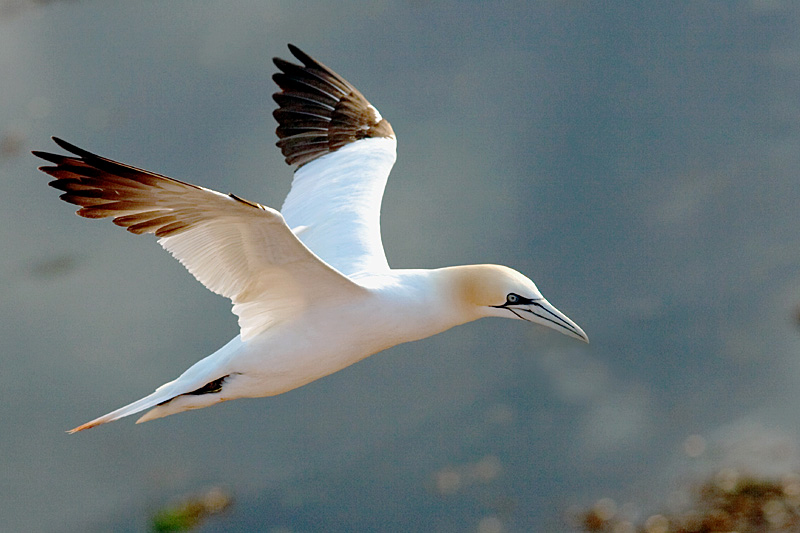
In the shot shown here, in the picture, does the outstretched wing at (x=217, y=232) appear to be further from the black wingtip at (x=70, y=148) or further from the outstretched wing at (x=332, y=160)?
the outstretched wing at (x=332, y=160)

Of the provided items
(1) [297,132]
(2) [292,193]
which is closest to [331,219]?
(2) [292,193]

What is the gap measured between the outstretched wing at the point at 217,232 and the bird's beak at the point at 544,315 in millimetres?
643

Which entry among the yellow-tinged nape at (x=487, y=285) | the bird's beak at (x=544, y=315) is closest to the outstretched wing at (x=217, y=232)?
the yellow-tinged nape at (x=487, y=285)

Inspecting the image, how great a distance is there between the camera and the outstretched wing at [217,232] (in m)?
3.47

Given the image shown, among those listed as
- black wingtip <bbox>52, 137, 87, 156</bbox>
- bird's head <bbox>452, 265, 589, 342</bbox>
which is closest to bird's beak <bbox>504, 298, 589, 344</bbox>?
bird's head <bbox>452, 265, 589, 342</bbox>

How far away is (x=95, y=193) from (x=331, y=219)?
4.87 ft

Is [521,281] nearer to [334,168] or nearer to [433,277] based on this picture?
[433,277]

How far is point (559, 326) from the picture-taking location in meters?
4.05

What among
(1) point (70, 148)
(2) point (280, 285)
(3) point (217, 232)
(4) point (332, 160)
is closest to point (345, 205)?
(4) point (332, 160)

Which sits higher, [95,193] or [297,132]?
[297,132]

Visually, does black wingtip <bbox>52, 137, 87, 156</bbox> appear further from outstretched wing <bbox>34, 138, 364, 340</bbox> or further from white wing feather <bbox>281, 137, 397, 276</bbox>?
white wing feather <bbox>281, 137, 397, 276</bbox>

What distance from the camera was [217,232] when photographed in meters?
3.73

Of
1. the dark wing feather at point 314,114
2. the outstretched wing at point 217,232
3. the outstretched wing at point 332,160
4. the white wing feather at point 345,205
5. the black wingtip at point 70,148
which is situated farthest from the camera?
the dark wing feather at point 314,114

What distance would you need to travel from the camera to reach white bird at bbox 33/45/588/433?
3.52m
